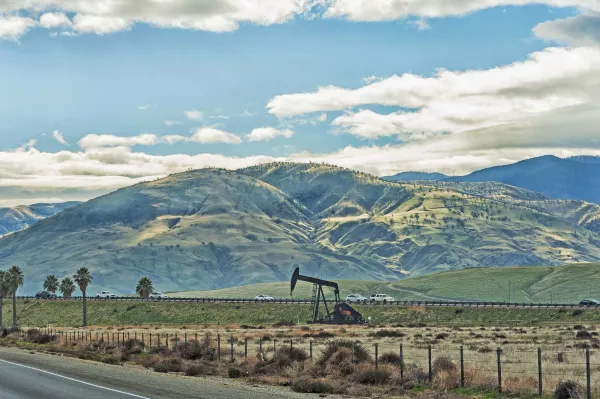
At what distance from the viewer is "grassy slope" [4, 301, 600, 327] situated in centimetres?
12081

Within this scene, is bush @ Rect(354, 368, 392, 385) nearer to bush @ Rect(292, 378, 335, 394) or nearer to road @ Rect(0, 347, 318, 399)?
bush @ Rect(292, 378, 335, 394)

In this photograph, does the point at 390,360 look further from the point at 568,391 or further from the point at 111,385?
the point at 111,385

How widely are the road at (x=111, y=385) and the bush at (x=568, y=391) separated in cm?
891

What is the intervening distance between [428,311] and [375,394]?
10484cm

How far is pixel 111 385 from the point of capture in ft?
106

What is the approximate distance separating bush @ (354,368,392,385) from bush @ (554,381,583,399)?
291 inches

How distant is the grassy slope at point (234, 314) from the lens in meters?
121

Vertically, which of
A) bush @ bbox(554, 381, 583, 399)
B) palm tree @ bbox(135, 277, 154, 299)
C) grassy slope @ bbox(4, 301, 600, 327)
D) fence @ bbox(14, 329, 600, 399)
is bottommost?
grassy slope @ bbox(4, 301, 600, 327)

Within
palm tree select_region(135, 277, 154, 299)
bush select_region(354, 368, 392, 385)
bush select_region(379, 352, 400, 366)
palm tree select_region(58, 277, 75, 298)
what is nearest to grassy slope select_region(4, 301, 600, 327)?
palm tree select_region(58, 277, 75, 298)

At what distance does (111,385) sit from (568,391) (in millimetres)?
18004

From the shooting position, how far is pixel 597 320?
356 ft

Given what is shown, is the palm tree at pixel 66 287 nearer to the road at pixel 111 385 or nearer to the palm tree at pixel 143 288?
the palm tree at pixel 143 288

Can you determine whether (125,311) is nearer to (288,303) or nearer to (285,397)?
(288,303)

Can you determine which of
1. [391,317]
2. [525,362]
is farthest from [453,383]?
[391,317]
